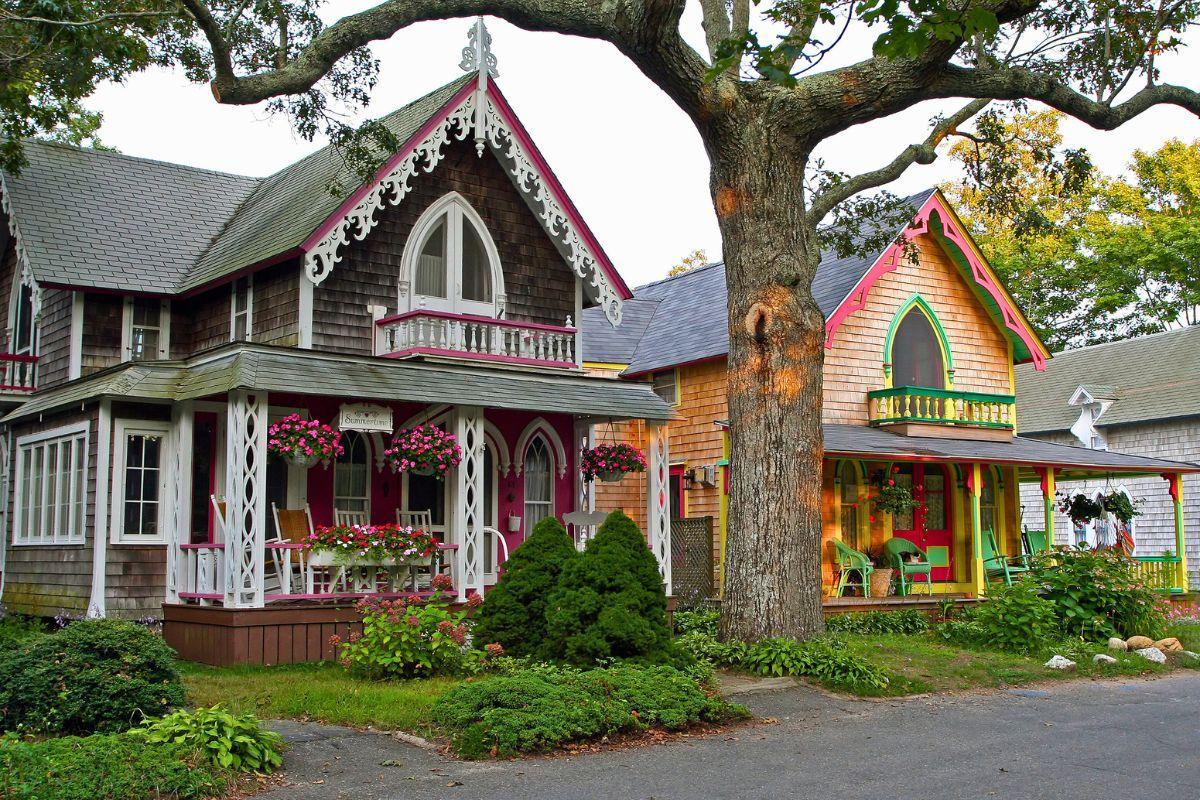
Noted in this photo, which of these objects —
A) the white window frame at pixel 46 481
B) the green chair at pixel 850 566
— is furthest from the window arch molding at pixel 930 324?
the white window frame at pixel 46 481

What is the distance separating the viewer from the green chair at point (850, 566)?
21016 millimetres

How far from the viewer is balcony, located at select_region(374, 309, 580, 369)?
57.0ft

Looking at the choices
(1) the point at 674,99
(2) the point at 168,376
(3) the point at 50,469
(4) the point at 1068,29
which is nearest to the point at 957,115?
(4) the point at 1068,29

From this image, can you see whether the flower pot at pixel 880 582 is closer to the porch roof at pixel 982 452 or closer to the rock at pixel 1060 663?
the porch roof at pixel 982 452

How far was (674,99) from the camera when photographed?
13.5 m

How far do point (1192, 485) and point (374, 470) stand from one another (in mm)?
21736

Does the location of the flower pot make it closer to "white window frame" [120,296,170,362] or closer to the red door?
the red door

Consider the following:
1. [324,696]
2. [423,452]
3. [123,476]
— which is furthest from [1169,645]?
[123,476]

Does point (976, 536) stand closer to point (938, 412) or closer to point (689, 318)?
point (938, 412)

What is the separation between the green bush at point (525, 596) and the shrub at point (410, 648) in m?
0.34

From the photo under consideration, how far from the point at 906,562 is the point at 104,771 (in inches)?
713

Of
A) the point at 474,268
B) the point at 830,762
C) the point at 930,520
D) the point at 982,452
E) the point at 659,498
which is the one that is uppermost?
the point at 474,268

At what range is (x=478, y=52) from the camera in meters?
18.3

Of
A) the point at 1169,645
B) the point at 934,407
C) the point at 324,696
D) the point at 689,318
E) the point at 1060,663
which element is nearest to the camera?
the point at 324,696
